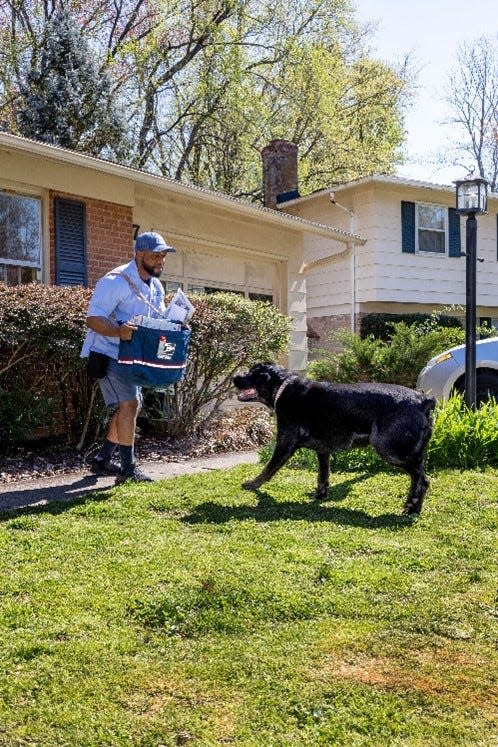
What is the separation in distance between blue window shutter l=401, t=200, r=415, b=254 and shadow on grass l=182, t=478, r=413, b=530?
13.5 meters

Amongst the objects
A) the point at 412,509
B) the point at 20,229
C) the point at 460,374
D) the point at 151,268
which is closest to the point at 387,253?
the point at 460,374

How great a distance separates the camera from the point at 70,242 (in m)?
9.37

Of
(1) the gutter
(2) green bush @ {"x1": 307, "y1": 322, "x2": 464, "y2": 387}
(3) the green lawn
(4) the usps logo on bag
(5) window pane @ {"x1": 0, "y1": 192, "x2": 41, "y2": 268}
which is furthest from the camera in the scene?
(2) green bush @ {"x1": 307, "y1": 322, "x2": 464, "y2": 387}

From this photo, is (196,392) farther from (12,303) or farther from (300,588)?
(300,588)

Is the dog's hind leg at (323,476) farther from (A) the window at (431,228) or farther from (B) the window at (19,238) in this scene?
(A) the window at (431,228)

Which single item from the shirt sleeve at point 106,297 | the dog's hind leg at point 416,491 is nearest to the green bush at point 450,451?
the dog's hind leg at point 416,491

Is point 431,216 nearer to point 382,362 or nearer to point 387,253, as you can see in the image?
point 387,253

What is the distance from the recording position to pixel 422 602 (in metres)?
3.44

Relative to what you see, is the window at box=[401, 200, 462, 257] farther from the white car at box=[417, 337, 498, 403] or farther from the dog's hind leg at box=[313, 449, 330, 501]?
the dog's hind leg at box=[313, 449, 330, 501]

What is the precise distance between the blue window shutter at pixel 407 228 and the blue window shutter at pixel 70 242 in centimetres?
1025

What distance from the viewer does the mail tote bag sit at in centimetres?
563

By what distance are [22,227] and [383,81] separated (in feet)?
74.3

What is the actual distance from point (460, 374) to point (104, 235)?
471 centimetres

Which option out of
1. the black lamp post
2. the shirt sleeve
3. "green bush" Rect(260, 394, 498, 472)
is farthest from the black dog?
the black lamp post
